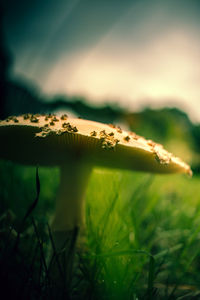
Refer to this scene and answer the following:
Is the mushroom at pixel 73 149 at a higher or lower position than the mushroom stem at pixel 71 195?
higher

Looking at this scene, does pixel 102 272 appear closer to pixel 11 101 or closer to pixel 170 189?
pixel 11 101

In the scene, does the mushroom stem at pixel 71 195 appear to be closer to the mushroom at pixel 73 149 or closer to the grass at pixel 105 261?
the mushroom at pixel 73 149

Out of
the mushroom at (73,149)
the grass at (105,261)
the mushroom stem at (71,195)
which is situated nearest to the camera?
the grass at (105,261)

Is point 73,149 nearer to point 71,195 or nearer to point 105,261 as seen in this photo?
point 71,195

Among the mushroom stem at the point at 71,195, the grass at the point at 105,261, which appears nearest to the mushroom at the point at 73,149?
the mushroom stem at the point at 71,195

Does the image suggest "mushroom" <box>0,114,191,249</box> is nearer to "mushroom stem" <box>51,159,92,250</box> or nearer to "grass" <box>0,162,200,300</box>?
"mushroom stem" <box>51,159,92,250</box>

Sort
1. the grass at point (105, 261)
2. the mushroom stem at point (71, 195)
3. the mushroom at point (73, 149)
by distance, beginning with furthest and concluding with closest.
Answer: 1. the mushroom stem at point (71, 195)
2. the mushroom at point (73, 149)
3. the grass at point (105, 261)

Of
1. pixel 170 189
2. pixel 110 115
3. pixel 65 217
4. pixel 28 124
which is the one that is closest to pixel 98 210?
pixel 65 217

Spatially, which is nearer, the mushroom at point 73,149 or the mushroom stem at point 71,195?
the mushroom at point 73,149
